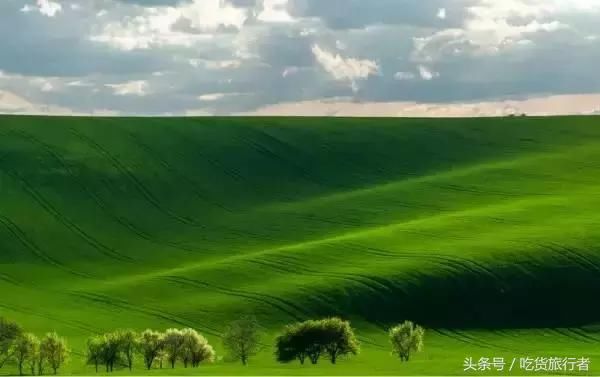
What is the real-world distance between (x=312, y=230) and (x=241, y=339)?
35.0m

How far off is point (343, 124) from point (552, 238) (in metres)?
48.6

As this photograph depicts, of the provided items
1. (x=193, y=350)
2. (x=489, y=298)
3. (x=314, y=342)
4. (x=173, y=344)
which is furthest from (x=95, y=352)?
(x=489, y=298)

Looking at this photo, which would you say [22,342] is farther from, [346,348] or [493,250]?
[493,250]

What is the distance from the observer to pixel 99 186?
363 feet

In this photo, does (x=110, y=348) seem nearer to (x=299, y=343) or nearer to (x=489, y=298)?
(x=299, y=343)

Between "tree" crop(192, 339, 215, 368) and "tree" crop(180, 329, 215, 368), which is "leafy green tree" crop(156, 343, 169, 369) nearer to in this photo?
"tree" crop(180, 329, 215, 368)

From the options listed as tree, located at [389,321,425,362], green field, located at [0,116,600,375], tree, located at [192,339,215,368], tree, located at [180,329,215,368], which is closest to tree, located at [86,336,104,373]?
green field, located at [0,116,600,375]

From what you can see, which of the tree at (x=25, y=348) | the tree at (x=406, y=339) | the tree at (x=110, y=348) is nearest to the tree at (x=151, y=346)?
the tree at (x=110, y=348)

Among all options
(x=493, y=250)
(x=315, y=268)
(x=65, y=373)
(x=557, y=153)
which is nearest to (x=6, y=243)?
(x=315, y=268)

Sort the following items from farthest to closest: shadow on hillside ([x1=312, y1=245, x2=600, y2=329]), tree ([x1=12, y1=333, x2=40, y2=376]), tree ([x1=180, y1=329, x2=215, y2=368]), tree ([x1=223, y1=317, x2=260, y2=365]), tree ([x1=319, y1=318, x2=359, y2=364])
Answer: shadow on hillside ([x1=312, y1=245, x2=600, y2=329]), tree ([x1=180, y1=329, x2=215, y2=368]), tree ([x1=223, y1=317, x2=260, y2=365]), tree ([x1=12, y1=333, x2=40, y2=376]), tree ([x1=319, y1=318, x2=359, y2=364])

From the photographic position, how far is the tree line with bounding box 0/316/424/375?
64000 mm

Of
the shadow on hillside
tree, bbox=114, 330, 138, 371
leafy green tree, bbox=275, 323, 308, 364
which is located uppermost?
the shadow on hillside

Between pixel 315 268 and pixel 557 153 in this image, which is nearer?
pixel 315 268

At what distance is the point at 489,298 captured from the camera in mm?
81000
